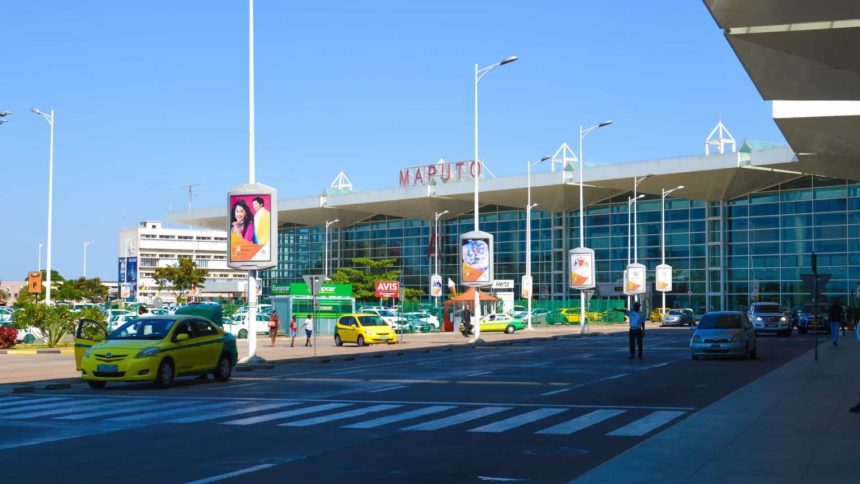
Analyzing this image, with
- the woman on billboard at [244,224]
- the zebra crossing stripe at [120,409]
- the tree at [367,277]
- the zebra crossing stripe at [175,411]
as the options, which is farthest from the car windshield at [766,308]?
the tree at [367,277]

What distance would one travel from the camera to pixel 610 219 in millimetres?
93062

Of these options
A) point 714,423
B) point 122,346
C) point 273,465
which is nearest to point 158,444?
point 273,465

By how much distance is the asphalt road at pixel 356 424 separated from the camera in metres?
10.8

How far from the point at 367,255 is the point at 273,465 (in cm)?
9982

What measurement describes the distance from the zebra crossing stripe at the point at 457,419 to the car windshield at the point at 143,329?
886 cm

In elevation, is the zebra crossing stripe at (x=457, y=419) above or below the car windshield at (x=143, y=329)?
below

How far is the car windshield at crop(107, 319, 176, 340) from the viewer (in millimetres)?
22797

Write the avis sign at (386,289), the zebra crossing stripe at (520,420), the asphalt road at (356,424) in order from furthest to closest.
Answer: the avis sign at (386,289) < the zebra crossing stripe at (520,420) < the asphalt road at (356,424)

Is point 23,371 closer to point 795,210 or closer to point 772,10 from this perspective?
point 772,10

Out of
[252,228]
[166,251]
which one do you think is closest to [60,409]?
[252,228]

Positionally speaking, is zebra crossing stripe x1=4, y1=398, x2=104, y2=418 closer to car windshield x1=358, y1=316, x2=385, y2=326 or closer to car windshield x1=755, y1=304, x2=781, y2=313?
car windshield x1=358, y1=316, x2=385, y2=326

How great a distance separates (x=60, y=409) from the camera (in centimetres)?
1756

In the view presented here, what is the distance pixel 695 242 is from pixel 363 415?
7646 centimetres

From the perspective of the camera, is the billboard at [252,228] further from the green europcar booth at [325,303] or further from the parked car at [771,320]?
the parked car at [771,320]
